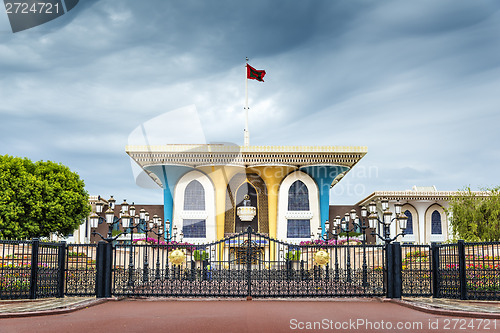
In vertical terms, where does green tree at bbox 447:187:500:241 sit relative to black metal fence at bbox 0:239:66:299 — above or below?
above

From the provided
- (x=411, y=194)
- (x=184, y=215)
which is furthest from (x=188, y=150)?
(x=411, y=194)

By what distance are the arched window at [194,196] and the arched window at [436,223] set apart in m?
21.8

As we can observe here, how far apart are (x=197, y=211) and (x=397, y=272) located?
26653mm

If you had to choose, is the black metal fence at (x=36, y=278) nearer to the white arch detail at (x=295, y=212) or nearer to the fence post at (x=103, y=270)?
the fence post at (x=103, y=270)

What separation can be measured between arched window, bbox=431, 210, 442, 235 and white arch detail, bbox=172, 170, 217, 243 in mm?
20900

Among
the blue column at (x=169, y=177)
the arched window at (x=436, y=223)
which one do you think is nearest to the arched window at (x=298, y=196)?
the blue column at (x=169, y=177)

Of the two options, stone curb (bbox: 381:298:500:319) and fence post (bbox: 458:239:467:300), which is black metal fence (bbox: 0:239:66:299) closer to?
stone curb (bbox: 381:298:500:319)

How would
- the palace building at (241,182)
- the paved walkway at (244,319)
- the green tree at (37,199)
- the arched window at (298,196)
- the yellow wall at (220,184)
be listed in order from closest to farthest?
the paved walkway at (244,319) < the green tree at (37,199) < the palace building at (241,182) < the yellow wall at (220,184) < the arched window at (298,196)

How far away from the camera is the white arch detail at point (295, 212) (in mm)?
38938

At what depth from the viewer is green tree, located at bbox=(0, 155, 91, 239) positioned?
30.3m

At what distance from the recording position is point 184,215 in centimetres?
3869

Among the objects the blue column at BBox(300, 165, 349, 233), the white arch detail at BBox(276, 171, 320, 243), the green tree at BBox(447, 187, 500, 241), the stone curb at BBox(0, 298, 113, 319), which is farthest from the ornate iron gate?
the blue column at BBox(300, 165, 349, 233)

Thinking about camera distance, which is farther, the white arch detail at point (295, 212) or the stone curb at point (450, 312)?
the white arch detail at point (295, 212)

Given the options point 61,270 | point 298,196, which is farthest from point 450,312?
point 298,196
